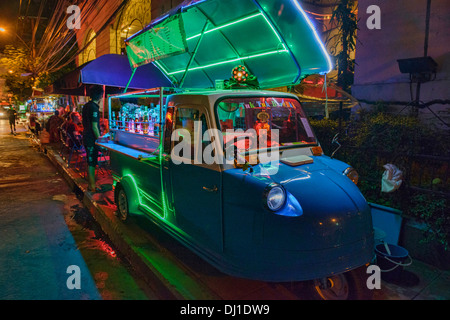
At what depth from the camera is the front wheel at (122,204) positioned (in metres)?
5.23

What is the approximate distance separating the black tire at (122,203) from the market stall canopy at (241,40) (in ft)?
7.14

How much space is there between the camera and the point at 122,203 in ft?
17.7

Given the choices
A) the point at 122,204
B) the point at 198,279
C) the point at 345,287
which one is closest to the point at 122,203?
the point at 122,204

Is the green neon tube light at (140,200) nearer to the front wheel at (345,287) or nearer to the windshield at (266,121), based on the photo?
the windshield at (266,121)

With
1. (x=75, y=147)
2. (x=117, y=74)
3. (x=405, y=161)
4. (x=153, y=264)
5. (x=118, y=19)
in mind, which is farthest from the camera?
(x=118, y=19)

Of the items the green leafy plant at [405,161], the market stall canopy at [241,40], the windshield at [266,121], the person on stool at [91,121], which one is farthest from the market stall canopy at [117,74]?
the green leafy plant at [405,161]

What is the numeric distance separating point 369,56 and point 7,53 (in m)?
29.2

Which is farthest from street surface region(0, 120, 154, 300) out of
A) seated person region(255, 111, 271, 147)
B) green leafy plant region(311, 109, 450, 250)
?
green leafy plant region(311, 109, 450, 250)

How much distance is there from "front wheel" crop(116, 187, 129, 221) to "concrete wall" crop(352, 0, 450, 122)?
5.73m

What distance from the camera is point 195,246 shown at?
3545mm

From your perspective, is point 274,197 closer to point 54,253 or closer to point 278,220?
point 278,220

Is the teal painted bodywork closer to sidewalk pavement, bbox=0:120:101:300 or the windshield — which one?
the windshield

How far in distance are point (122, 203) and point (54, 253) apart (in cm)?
131
